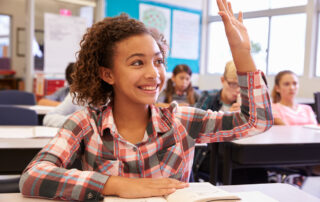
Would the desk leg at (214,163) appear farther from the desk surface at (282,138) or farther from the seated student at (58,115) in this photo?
the seated student at (58,115)

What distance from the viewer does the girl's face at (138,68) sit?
1009 mm

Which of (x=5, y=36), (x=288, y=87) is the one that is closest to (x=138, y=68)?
(x=288, y=87)

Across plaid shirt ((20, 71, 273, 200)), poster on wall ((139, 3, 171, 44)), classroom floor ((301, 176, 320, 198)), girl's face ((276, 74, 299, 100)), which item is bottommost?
classroom floor ((301, 176, 320, 198))

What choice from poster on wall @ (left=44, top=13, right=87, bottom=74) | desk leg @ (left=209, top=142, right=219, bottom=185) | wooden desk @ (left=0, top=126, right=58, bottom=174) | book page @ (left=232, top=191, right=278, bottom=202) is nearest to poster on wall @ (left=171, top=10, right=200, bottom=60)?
poster on wall @ (left=44, top=13, right=87, bottom=74)

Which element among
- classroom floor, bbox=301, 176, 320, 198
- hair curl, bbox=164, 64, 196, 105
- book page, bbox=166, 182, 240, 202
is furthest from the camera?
hair curl, bbox=164, 64, 196, 105

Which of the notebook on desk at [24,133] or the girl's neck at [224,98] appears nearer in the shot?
the notebook on desk at [24,133]

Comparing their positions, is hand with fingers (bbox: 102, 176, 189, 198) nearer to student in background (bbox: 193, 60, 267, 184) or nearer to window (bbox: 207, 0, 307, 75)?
student in background (bbox: 193, 60, 267, 184)

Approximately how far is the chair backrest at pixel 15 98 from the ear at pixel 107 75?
7.76ft

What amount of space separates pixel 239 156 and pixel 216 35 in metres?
5.31

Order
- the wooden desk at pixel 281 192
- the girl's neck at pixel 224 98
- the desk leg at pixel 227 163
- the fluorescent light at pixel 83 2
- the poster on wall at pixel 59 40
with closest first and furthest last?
the wooden desk at pixel 281 192 < the desk leg at pixel 227 163 < the girl's neck at pixel 224 98 < the poster on wall at pixel 59 40 < the fluorescent light at pixel 83 2

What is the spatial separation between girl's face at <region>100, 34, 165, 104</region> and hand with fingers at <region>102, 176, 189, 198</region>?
27 cm

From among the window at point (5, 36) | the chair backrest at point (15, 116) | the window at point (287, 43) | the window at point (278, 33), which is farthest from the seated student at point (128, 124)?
the window at point (5, 36)

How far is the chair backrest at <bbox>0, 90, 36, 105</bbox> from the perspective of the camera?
122 inches

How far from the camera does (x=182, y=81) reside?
13.1ft
